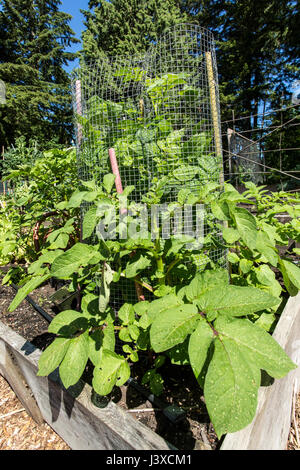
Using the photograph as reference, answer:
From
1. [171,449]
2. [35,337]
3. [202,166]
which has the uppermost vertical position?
[202,166]

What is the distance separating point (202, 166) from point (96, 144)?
2.40ft

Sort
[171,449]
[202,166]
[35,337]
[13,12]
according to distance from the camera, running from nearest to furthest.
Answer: [171,449] < [202,166] < [35,337] < [13,12]

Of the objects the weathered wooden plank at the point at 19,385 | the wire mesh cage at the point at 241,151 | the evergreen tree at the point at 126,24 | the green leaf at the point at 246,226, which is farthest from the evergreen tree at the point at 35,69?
Answer: the green leaf at the point at 246,226

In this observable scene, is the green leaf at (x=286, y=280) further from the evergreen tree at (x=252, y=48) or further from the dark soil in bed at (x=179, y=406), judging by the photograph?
the evergreen tree at (x=252, y=48)

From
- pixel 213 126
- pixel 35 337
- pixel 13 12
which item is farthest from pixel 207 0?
pixel 35 337

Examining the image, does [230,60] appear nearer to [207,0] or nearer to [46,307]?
[207,0]

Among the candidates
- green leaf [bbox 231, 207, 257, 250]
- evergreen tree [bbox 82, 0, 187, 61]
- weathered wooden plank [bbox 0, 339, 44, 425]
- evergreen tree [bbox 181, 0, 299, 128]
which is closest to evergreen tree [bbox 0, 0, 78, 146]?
evergreen tree [bbox 82, 0, 187, 61]

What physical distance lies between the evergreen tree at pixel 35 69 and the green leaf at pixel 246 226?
938 inches

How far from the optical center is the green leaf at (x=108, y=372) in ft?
2.69

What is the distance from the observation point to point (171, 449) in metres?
0.73

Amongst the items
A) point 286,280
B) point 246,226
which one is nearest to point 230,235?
point 246,226

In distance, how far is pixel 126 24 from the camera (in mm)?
17016

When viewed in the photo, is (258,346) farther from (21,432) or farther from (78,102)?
(78,102)

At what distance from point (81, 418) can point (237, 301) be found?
30.6 inches
